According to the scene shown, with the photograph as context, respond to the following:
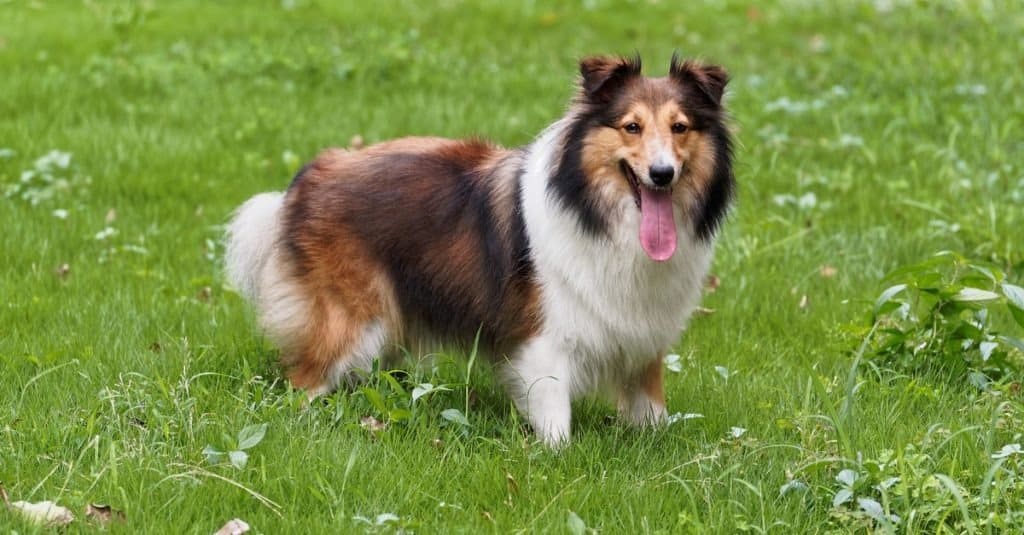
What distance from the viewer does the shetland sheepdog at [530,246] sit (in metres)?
4.61

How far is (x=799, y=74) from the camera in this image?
1144 centimetres

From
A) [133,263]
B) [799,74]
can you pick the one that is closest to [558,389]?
[133,263]

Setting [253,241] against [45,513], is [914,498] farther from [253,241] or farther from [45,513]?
[253,241]

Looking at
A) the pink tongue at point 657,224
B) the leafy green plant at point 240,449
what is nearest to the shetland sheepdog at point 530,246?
the pink tongue at point 657,224

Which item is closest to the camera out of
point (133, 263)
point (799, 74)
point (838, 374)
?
point (838, 374)

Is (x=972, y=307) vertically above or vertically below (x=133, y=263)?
Answer: above

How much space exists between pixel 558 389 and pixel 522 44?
8.12 meters

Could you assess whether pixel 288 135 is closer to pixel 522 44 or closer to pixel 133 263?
pixel 133 263

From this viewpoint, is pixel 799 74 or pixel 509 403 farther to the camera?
pixel 799 74

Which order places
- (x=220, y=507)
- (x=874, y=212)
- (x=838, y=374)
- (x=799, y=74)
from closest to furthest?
(x=220, y=507) → (x=838, y=374) → (x=874, y=212) → (x=799, y=74)

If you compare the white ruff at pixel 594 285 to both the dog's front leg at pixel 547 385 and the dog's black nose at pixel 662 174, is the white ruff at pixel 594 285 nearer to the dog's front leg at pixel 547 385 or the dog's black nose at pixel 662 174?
the dog's front leg at pixel 547 385

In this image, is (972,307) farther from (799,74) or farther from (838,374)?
(799,74)

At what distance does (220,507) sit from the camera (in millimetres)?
4020

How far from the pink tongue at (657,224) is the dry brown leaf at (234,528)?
169 centimetres
